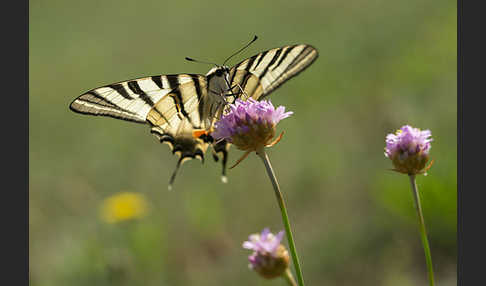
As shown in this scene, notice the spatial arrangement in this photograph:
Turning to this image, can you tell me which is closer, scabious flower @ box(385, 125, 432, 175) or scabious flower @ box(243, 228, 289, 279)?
scabious flower @ box(243, 228, 289, 279)

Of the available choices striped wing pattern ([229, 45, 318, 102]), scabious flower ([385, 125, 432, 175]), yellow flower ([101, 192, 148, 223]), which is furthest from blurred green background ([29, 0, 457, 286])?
scabious flower ([385, 125, 432, 175])

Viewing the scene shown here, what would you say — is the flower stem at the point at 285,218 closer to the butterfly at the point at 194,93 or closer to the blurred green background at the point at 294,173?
the butterfly at the point at 194,93

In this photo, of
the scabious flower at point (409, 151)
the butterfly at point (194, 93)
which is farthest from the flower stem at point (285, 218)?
the butterfly at point (194, 93)

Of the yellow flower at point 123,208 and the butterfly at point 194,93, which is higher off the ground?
the butterfly at point 194,93

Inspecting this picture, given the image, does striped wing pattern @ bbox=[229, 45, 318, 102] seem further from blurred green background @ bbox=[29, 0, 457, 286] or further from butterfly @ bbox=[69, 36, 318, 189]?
blurred green background @ bbox=[29, 0, 457, 286]

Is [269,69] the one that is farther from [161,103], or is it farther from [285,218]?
[285,218]

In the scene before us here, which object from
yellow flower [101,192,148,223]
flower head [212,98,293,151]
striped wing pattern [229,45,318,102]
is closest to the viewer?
flower head [212,98,293,151]

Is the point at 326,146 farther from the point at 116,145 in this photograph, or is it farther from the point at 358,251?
the point at 116,145
